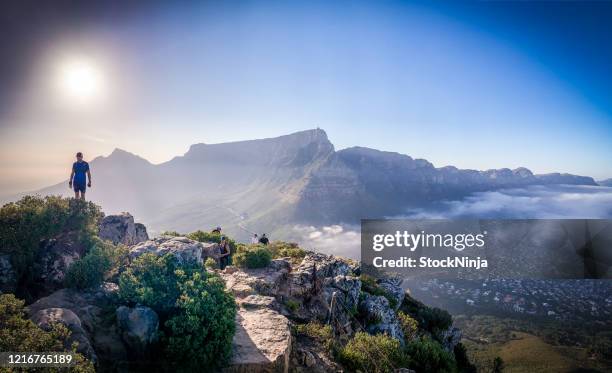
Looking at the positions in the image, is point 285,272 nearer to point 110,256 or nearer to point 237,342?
point 237,342

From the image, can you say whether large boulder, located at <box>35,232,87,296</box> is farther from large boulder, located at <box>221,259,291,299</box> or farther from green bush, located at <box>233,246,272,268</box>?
green bush, located at <box>233,246,272,268</box>

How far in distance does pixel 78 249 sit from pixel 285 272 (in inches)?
404

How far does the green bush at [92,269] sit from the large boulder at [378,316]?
1324 centimetres

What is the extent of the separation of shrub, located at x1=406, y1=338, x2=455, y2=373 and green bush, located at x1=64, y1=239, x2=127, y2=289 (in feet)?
44.0

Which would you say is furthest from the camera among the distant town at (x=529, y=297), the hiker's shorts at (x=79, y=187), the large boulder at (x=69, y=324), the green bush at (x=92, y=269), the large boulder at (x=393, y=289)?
the distant town at (x=529, y=297)

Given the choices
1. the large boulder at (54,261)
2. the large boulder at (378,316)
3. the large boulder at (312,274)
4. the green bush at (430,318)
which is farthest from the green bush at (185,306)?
the green bush at (430,318)

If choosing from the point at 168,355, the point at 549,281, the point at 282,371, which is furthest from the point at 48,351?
the point at 549,281

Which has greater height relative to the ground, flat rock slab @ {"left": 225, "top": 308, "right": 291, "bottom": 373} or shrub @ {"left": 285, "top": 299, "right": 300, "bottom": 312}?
flat rock slab @ {"left": 225, "top": 308, "right": 291, "bottom": 373}

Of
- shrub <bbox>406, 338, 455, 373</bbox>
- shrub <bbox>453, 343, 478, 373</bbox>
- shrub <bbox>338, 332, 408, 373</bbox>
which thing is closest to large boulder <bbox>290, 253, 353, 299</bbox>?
shrub <bbox>338, 332, 408, 373</bbox>

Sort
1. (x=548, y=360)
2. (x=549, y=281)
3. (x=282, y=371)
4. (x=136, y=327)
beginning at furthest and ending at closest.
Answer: (x=549, y=281), (x=548, y=360), (x=282, y=371), (x=136, y=327)

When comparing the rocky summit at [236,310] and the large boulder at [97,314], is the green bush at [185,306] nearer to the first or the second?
the rocky summit at [236,310]

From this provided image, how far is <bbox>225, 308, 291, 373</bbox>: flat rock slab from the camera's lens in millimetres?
9516

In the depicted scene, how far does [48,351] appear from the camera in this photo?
696 cm

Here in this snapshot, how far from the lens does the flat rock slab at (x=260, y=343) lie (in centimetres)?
952
